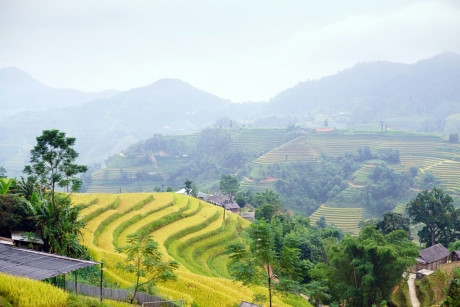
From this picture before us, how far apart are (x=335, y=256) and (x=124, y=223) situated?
1377 centimetres

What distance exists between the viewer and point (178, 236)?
3166 centimetres

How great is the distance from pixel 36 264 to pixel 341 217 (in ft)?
221

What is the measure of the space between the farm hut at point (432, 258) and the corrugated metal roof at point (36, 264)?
31.9 meters

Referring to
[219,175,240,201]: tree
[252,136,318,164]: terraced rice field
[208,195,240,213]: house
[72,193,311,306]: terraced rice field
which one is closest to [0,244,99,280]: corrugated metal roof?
[72,193,311,306]: terraced rice field

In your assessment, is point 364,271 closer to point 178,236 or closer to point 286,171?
point 178,236

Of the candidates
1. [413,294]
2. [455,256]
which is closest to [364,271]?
[413,294]

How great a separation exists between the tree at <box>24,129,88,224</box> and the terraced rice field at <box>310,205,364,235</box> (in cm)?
5671

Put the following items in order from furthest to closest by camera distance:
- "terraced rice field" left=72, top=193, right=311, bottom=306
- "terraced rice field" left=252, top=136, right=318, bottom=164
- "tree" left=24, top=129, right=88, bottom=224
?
"terraced rice field" left=252, top=136, right=318, bottom=164 < "terraced rice field" left=72, top=193, right=311, bottom=306 < "tree" left=24, top=129, right=88, bottom=224

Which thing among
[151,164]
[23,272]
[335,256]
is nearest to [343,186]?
[151,164]

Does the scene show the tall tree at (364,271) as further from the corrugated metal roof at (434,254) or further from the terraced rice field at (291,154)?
the terraced rice field at (291,154)

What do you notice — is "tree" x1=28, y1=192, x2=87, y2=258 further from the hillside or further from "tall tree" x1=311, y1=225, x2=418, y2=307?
the hillside

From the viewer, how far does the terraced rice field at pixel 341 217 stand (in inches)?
2810

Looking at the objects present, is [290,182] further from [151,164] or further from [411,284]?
[411,284]

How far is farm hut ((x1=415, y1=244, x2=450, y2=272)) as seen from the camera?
37562mm
